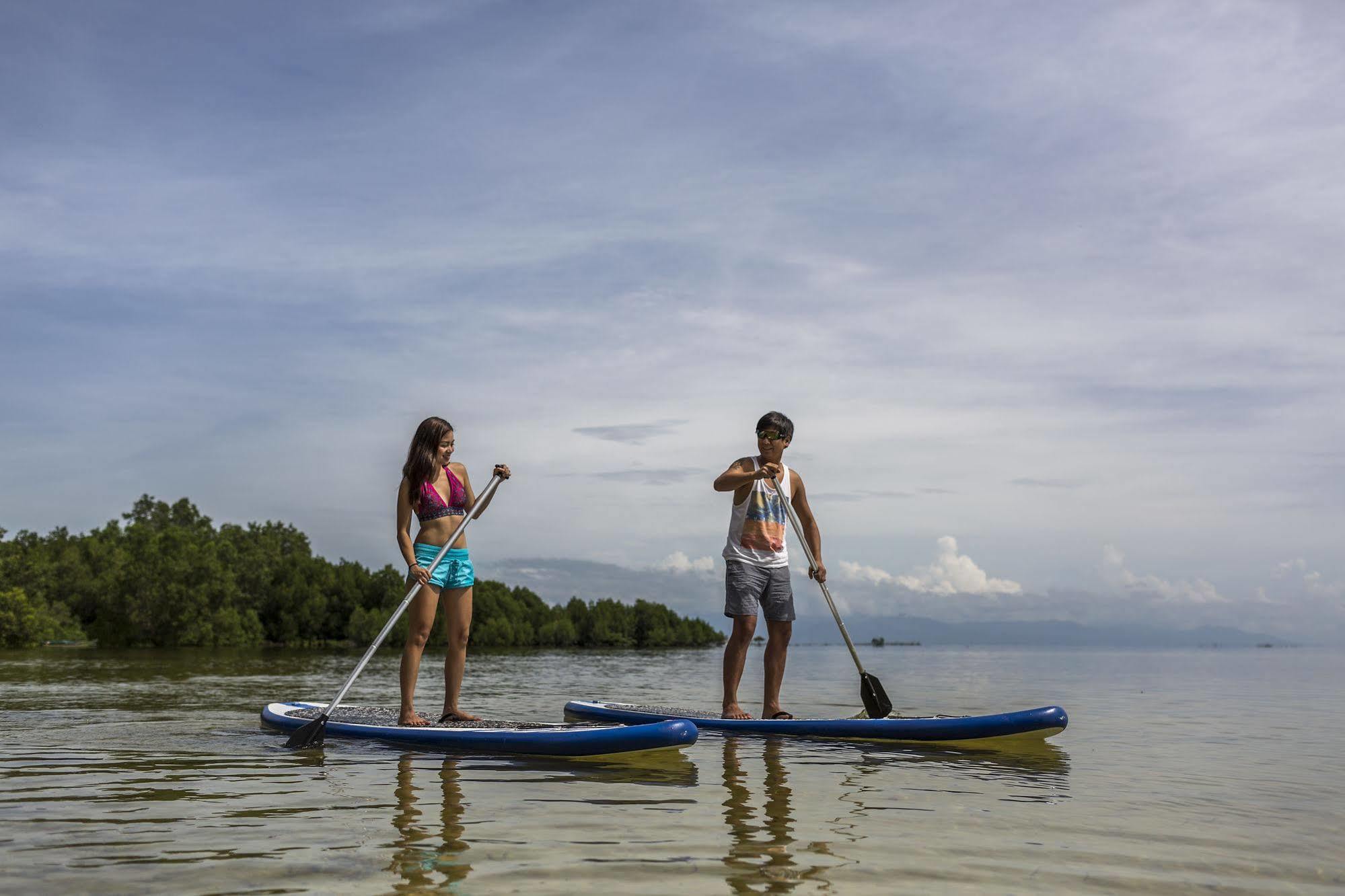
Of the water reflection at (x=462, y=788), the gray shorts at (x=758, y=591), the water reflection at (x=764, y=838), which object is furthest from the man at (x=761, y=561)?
the water reflection at (x=764, y=838)

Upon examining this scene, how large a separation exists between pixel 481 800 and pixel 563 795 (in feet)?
1.53

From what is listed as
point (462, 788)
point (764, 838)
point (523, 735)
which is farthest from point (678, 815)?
point (523, 735)

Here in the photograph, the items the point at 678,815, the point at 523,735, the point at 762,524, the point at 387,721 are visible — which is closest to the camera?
the point at 678,815

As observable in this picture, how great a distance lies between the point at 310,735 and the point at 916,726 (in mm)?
4711

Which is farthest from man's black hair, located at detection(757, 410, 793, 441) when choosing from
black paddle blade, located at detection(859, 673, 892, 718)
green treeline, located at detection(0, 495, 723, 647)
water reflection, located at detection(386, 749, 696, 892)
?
green treeline, located at detection(0, 495, 723, 647)

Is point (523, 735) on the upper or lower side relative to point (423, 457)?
lower

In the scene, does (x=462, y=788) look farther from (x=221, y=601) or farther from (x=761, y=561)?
(x=221, y=601)

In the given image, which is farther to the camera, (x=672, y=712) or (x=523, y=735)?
(x=672, y=712)

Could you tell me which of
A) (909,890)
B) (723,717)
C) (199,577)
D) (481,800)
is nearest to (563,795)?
(481,800)

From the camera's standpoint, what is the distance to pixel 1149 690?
17875mm

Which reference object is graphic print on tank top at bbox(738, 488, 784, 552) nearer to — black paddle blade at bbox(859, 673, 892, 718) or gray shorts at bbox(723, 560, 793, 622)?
gray shorts at bbox(723, 560, 793, 622)

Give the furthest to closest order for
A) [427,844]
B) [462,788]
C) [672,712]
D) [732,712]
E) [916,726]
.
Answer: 1. [672,712]
2. [732,712]
3. [916,726]
4. [462,788]
5. [427,844]

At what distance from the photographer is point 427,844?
4.48m

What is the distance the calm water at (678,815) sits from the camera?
403 cm
